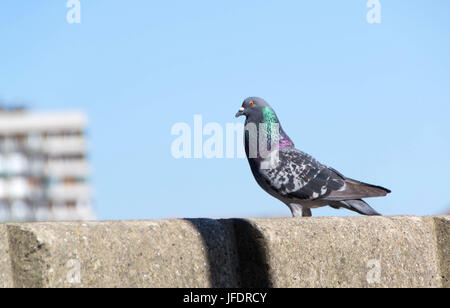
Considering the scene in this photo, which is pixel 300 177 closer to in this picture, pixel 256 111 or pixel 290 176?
pixel 290 176

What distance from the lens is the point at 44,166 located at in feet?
315

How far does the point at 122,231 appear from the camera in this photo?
3.41 meters

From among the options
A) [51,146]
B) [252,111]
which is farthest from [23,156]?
[252,111]

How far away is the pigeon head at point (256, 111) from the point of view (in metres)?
5.51

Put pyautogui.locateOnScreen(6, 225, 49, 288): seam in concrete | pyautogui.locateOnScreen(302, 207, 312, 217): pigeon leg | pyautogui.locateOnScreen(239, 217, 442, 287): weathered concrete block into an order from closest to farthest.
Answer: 1. pyautogui.locateOnScreen(6, 225, 49, 288): seam in concrete
2. pyautogui.locateOnScreen(239, 217, 442, 287): weathered concrete block
3. pyautogui.locateOnScreen(302, 207, 312, 217): pigeon leg

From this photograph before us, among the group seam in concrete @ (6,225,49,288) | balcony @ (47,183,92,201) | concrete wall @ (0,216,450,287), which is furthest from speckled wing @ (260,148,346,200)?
balcony @ (47,183,92,201)

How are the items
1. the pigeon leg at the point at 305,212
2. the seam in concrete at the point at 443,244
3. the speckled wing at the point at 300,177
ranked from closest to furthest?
the seam in concrete at the point at 443,244, the speckled wing at the point at 300,177, the pigeon leg at the point at 305,212

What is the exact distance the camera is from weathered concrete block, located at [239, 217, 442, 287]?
3.91 m

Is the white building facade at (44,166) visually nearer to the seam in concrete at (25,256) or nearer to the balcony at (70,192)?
the balcony at (70,192)

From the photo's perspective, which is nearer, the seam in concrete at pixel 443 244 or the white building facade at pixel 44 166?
the seam in concrete at pixel 443 244

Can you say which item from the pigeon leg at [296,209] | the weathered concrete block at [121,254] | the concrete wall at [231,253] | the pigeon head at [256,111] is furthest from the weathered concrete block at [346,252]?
the pigeon head at [256,111]

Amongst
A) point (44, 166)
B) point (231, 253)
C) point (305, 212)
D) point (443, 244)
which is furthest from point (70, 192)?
point (231, 253)

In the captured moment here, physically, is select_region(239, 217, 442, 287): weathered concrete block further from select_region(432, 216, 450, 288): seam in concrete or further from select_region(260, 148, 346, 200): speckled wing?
select_region(260, 148, 346, 200): speckled wing
